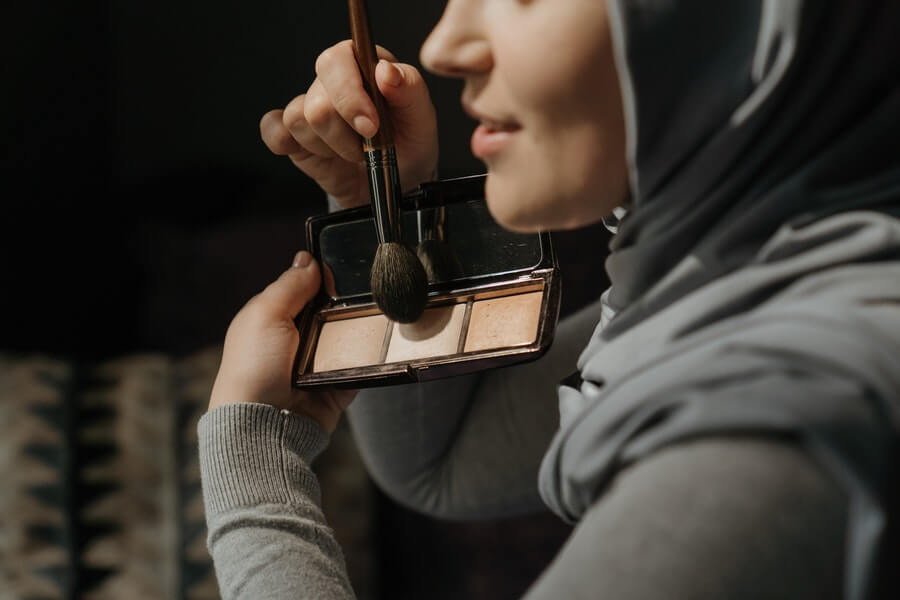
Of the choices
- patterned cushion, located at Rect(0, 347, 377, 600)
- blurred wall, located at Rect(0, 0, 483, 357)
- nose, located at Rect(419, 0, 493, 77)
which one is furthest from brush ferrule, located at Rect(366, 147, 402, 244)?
patterned cushion, located at Rect(0, 347, 377, 600)

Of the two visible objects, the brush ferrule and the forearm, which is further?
the forearm

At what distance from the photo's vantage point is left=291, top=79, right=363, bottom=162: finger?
1.49ft

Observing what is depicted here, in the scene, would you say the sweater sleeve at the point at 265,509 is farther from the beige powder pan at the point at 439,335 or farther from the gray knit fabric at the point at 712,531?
the gray knit fabric at the point at 712,531

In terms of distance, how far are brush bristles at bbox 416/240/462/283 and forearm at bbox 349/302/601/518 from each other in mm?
105

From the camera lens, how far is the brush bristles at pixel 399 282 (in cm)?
45

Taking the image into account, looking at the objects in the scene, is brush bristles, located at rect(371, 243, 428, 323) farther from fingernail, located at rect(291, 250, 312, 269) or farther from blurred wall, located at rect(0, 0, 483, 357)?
blurred wall, located at rect(0, 0, 483, 357)

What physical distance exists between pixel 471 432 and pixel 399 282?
17 cm

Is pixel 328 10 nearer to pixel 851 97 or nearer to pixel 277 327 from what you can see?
pixel 277 327

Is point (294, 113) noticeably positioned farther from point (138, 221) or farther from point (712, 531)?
point (138, 221)

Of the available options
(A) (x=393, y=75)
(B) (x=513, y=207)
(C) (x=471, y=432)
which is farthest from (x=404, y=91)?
(C) (x=471, y=432)

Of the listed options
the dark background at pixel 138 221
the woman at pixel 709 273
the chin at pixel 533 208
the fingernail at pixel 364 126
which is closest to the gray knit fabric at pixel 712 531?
the woman at pixel 709 273

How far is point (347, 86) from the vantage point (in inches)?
17.1

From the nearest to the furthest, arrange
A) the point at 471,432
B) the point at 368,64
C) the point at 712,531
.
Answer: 1. the point at 712,531
2. the point at 368,64
3. the point at 471,432

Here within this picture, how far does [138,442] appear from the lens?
0.93m
